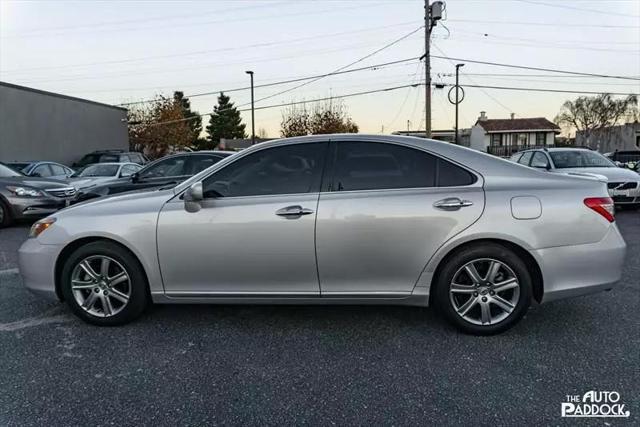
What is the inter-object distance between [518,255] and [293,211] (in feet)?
5.61

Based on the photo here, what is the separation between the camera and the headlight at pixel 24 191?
28.6 ft

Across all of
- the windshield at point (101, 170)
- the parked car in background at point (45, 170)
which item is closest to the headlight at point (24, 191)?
the parked car in background at point (45, 170)

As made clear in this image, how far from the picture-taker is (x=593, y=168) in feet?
30.9

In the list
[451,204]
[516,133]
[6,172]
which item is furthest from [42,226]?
[516,133]

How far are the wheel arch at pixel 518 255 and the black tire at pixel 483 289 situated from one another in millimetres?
18

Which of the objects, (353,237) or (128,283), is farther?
(128,283)

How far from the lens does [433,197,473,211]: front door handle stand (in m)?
3.14

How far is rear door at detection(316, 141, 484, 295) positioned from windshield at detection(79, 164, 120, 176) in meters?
10.9

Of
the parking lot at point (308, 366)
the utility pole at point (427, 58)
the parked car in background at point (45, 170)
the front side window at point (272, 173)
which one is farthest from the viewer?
the utility pole at point (427, 58)

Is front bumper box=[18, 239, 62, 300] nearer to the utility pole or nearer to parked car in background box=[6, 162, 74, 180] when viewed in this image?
parked car in background box=[6, 162, 74, 180]

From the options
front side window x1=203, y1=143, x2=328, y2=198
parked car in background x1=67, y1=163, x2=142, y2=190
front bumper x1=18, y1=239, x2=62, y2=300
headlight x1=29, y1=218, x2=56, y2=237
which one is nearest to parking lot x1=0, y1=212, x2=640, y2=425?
front bumper x1=18, y1=239, x2=62, y2=300

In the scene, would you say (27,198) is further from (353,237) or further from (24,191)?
(353,237)

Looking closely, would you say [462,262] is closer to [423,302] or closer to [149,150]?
[423,302]

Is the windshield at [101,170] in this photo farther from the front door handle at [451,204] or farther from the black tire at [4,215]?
the front door handle at [451,204]
